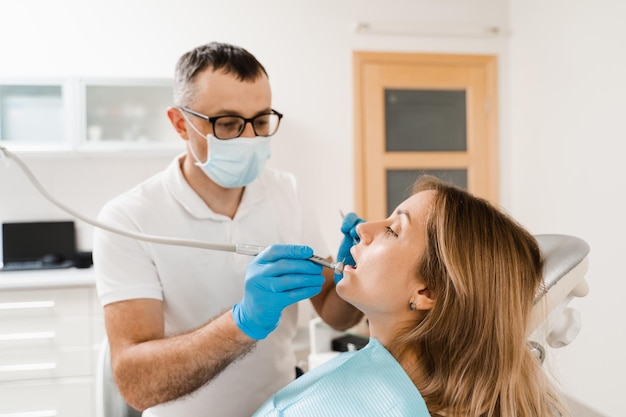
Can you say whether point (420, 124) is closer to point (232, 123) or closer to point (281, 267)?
point (232, 123)

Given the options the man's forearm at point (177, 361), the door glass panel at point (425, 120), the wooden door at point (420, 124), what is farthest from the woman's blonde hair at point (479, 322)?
the door glass panel at point (425, 120)

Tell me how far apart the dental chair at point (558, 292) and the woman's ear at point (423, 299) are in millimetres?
193

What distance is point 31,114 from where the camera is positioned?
9.50 feet

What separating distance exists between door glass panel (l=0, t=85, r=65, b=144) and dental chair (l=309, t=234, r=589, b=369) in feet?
8.21

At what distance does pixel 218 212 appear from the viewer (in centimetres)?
146

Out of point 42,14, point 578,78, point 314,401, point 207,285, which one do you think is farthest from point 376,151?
point 314,401

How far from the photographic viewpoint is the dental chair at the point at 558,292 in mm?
1097

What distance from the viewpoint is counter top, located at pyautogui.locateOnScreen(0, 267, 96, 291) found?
102 inches

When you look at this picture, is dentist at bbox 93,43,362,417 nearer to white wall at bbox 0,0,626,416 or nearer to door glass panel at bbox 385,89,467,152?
white wall at bbox 0,0,626,416

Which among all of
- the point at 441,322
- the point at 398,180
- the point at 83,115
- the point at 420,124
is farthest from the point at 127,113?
the point at 441,322

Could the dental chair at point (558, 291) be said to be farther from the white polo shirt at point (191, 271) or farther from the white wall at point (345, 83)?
the white wall at point (345, 83)

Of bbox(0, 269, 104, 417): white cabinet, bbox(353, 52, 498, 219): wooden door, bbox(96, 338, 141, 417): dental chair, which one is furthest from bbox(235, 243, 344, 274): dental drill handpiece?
bbox(353, 52, 498, 219): wooden door

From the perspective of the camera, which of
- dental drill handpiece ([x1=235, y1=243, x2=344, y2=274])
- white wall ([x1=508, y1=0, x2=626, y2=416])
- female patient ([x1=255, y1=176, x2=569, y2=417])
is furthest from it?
white wall ([x1=508, y1=0, x2=626, y2=416])

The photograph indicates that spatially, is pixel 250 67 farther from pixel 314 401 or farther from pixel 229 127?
pixel 314 401
